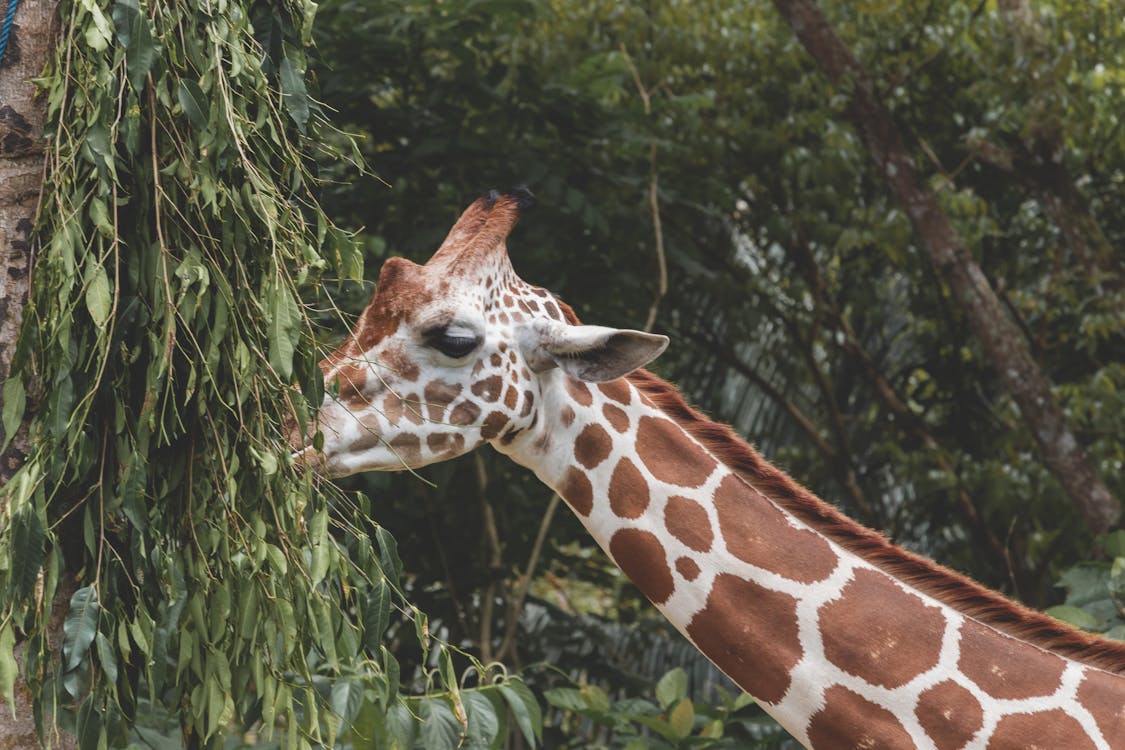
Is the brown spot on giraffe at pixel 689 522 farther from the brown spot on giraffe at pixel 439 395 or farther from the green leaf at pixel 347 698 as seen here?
the green leaf at pixel 347 698

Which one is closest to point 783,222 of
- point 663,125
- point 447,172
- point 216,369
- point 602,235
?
point 663,125

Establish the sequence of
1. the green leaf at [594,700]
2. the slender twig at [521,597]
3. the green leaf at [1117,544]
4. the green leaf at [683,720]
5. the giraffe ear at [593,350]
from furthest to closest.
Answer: the slender twig at [521,597] < the green leaf at [1117,544] < the green leaf at [594,700] < the green leaf at [683,720] < the giraffe ear at [593,350]

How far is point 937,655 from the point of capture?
2.76 metres

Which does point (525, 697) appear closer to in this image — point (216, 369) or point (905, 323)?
point (216, 369)

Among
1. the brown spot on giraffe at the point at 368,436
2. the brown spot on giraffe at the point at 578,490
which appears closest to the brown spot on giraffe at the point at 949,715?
the brown spot on giraffe at the point at 578,490

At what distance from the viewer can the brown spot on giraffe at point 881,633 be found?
2.75 metres

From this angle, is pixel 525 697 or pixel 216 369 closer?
pixel 216 369

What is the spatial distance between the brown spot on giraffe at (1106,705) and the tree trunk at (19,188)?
201 cm

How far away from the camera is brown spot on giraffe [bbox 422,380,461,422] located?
9.47 feet

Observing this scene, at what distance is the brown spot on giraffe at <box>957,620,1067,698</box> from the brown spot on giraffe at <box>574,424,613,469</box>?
862mm

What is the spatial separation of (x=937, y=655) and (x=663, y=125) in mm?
4283

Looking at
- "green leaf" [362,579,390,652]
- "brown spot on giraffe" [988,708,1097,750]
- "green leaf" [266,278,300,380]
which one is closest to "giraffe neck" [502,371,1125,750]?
"brown spot on giraffe" [988,708,1097,750]

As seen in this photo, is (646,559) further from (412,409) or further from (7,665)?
(7,665)

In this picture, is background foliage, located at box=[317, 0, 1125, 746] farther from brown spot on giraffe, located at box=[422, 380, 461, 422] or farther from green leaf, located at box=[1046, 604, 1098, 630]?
brown spot on giraffe, located at box=[422, 380, 461, 422]
